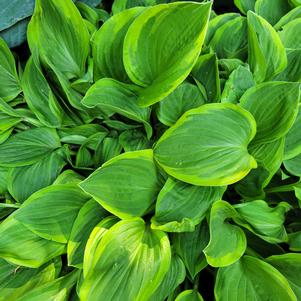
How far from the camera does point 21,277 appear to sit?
94cm

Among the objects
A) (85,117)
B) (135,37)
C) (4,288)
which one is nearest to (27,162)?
(85,117)

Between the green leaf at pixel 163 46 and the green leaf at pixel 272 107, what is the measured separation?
152 mm

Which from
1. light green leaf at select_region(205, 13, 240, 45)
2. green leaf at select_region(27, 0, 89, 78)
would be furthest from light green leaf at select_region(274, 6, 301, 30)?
green leaf at select_region(27, 0, 89, 78)

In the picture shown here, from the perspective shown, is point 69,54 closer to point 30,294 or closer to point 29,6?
point 29,6

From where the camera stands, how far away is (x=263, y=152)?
2.82ft

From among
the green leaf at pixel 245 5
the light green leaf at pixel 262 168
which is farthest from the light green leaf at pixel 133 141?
the green leaf at pixel 245 5

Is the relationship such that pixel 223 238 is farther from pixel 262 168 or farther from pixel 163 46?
pixel 163 46

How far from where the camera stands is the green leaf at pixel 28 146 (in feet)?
3.26

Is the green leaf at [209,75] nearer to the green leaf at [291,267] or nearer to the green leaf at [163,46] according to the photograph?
the green leaf at [163,46]

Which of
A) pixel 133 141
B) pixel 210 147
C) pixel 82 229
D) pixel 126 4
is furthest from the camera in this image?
pixel 126 4

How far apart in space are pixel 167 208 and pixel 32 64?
43cm

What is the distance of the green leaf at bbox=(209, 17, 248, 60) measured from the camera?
40.9 inches

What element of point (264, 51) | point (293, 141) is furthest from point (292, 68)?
point (293, 141)

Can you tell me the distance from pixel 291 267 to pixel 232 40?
1.74 ft
